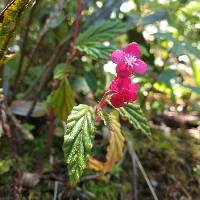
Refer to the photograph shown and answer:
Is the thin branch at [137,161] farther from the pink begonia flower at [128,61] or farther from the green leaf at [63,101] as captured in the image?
the pink begonia flower at [128,61]

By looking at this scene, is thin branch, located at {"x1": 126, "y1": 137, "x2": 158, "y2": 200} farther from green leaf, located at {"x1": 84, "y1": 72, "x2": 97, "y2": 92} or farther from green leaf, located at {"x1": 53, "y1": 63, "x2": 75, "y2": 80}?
green leaf, located at {"x1": 53, "y1": 63, "x2": 75, "y2": 80}

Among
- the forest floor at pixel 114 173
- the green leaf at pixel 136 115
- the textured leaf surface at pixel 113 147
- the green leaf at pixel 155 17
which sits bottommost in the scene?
the forest floor at pixel 114 173

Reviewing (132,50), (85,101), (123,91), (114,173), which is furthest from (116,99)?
(85,101)

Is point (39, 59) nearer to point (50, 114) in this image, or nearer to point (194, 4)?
point (50, 114)

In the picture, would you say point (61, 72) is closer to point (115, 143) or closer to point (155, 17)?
point (115, 143)

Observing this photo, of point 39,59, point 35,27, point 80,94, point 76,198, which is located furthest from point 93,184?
point 35,27

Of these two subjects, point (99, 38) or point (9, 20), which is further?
point (99, 38)

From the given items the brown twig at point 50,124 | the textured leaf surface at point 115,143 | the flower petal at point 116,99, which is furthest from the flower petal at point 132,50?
the brown twig at point 50,124
